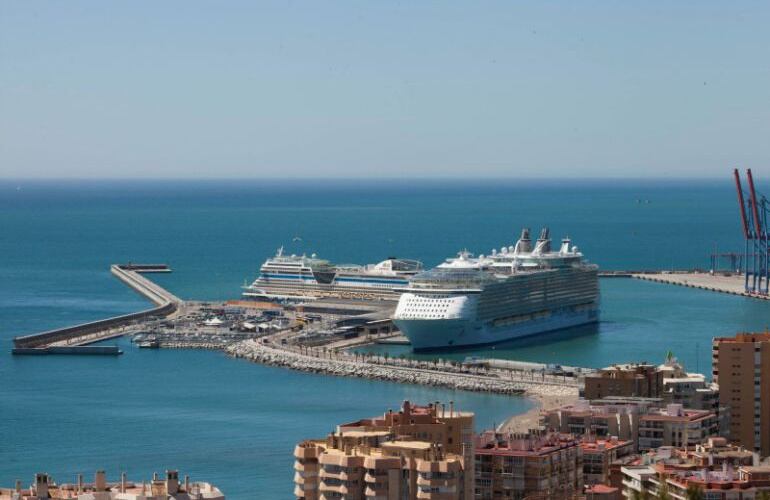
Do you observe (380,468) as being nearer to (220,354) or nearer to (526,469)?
(526,469)

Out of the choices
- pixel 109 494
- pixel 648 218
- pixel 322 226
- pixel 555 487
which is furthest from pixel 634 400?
pixel 648 218

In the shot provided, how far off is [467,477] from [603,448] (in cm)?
492

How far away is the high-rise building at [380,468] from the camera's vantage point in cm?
1900

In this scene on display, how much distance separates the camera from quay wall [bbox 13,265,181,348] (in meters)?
46.5

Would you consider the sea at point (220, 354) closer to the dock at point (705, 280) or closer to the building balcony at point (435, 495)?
the dock at point (705, 280)

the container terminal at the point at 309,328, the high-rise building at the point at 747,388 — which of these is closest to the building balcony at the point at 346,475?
the high-rise building at the point at 747,388

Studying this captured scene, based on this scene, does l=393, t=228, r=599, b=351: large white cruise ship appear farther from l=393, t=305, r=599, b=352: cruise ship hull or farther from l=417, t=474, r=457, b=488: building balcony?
l=417, t=474, r=457, b=488: building balcony

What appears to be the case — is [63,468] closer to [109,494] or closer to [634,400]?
[634,400]

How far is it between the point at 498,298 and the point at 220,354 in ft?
27.3

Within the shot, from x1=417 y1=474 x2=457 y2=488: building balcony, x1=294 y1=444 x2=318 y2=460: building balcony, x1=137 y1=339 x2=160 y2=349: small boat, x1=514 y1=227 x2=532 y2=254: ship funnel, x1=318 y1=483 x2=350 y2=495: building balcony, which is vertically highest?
x1=514 y1=227 x2=532 y2=254: ship funnel

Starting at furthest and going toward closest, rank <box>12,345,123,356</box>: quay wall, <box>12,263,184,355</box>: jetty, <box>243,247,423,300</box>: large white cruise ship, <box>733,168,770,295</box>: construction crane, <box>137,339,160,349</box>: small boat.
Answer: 1. <box>733,168,770,295</box>: construction crane
2. <box>243,247,423,300</box>: large white cruise ship
3. <box>137,339,160,349</box>: small boat
4. <box>12,263,184,355</box>: jetty
5. <box>12,345,123,356</box>: quay wall

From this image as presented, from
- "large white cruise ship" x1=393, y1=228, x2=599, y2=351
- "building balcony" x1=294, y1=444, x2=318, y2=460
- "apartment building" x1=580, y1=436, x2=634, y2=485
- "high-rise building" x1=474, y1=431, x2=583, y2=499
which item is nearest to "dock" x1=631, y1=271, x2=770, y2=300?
"large white cruise ship" x1=393, y1=228, x2=599, y2=351

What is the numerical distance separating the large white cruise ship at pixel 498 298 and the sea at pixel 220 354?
85cm

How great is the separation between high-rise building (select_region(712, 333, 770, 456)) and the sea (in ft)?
18.0
